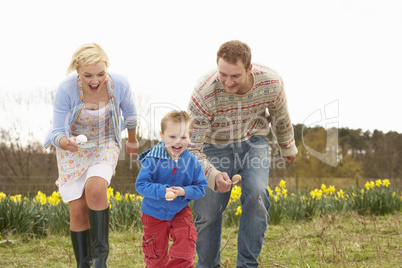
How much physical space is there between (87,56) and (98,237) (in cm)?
126

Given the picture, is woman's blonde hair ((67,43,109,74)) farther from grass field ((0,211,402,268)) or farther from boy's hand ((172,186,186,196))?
grass field ((0,211,402,268))

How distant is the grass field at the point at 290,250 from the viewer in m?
3.49

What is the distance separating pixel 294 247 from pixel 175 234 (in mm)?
2065

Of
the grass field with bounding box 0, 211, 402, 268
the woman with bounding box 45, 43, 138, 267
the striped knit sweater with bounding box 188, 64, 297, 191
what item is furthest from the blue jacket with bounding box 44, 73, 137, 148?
the grass field with bounding box 0, 211, 402, 268

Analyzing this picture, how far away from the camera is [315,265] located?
3332mm

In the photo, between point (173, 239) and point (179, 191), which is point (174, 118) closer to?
point (179, 191)

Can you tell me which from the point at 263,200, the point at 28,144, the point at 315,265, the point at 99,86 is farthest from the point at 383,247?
the point at 28,144

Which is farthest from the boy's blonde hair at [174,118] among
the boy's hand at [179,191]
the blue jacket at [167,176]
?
the boy's hand at [179,191]

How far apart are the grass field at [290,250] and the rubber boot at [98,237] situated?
0.69m

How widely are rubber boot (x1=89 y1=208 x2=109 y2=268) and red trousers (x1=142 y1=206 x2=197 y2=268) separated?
43 centimetres

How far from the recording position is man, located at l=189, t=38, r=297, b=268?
284 cm

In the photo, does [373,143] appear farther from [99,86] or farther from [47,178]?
[99,86]

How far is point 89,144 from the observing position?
2967 millimetres

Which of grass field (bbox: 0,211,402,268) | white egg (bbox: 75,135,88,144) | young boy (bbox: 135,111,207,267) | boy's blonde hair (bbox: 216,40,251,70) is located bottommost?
grass field (bbox: 0,211,402,268)
